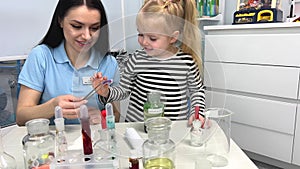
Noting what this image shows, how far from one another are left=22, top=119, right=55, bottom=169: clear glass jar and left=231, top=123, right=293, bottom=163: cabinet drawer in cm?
147

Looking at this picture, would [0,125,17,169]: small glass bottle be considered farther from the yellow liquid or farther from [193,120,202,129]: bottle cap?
[193,120,202,129]: bottle cap

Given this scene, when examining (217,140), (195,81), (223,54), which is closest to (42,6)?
(223,54)

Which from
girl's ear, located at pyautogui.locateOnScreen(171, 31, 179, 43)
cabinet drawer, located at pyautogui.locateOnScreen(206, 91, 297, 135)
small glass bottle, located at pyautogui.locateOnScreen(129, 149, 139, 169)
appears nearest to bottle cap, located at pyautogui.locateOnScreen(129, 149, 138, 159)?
small glass bottle, located at pyautogui.locateOnScreen(129, 149, 139, 169)

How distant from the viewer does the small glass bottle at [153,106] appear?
694mm

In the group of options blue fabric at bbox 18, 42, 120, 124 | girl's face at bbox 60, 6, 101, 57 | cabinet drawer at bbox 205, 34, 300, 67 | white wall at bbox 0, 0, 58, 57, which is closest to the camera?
girl's face at bbox 60, 6, 101, 57

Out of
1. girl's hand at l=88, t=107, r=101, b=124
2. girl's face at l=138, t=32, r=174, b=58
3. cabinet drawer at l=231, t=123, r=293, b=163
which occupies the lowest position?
cabinet drawer at l=231, t=123, r=293, b=163

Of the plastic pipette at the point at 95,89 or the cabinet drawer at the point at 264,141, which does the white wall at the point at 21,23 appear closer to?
the plastic pipette at the point at 95,89

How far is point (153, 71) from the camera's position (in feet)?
2.52

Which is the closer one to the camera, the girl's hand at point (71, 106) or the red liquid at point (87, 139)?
the red liquid at point (87, 139)

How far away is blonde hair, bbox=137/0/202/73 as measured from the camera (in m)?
0.64

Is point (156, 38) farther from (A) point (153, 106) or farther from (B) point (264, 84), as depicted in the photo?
(B) point (264, 84)

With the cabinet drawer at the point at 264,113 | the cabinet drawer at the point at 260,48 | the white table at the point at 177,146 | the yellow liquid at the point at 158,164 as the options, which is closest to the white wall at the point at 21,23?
the white table at the point at 177,146

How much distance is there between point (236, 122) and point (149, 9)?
1.34 metres

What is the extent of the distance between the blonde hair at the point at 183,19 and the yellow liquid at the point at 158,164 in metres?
0.29
